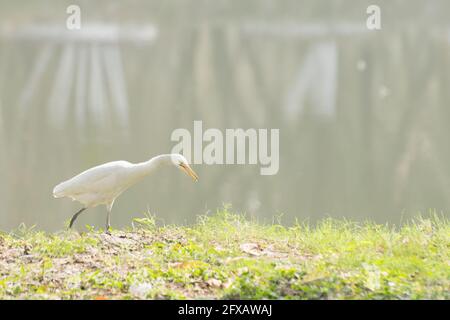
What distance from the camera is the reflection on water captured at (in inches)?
192

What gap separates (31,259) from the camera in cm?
389

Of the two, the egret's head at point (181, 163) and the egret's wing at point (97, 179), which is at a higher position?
the egret's head at point (181, 163)

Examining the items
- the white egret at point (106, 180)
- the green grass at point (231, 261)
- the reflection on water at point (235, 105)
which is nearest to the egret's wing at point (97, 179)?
the white egret at point (106, 180)

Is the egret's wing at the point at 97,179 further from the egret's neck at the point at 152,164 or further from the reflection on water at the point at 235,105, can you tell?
the reflection on water at the point at 235,105

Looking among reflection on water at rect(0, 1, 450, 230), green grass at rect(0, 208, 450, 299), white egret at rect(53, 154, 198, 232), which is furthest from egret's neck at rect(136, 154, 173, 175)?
reflection on water at rect(0, 1, 450, 230)

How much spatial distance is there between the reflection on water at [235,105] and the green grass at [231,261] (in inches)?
12.5

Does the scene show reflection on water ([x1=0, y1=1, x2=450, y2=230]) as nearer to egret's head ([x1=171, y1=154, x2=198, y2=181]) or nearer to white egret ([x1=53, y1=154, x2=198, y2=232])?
egret's head ([x1=171, y1=154, x2=198, y2=181])

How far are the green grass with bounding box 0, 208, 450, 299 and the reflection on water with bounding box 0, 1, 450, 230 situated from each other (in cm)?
32

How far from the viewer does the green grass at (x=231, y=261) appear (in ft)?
10.8

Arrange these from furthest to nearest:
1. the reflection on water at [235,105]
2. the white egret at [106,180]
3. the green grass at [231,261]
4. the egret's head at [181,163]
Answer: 1. the reflection on water at [235,105]
2. the egret's head at [181,163]
3. the white egret at [106,180]
4. the green grass at [231,261]

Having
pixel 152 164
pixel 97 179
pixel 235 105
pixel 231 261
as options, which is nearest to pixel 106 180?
pixel 97 179

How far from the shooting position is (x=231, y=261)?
3.74 meters

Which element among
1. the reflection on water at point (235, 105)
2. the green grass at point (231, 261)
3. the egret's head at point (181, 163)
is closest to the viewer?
the green grass at point (231, 261)
